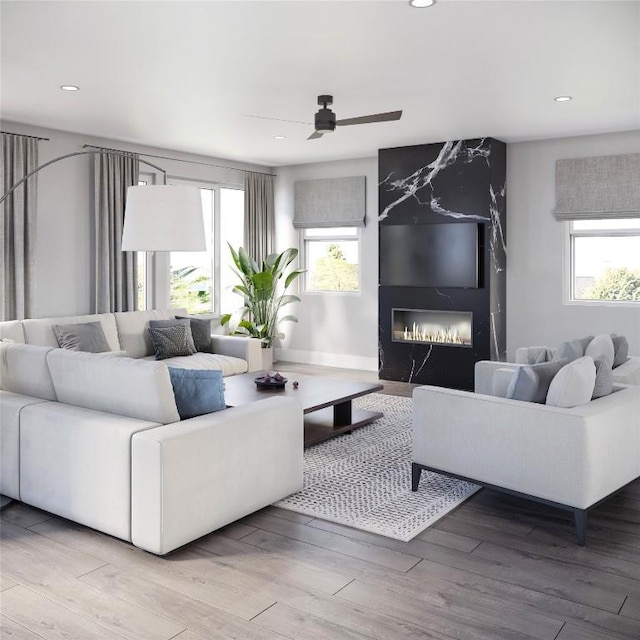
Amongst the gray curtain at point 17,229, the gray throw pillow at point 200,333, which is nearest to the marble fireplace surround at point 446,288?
the gray throw pillow at point 200,333

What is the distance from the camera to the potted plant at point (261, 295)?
805 centimetres

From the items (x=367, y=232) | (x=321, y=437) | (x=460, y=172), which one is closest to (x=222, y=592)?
(x=321, y=437)

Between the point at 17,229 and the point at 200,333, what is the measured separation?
1939 mm

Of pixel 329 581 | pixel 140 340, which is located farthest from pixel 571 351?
pixel 140 340

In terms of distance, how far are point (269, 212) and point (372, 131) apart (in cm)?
262

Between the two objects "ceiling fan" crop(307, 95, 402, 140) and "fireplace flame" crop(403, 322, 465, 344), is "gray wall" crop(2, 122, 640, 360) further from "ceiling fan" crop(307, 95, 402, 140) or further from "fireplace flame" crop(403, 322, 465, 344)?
"ceiling fan" crop(307, 95, 402, 140)

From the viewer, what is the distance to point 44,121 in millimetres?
5875

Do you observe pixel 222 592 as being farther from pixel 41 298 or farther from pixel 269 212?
pixel 269 212

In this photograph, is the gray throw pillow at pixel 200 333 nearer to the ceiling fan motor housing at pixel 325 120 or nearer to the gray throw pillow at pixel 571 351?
the ceiling fan motor housing at pixel 325 120

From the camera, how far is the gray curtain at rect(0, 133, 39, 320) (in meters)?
5.80

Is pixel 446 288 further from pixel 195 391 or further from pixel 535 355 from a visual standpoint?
pixel 195 391

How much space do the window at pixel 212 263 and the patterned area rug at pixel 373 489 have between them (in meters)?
3.40

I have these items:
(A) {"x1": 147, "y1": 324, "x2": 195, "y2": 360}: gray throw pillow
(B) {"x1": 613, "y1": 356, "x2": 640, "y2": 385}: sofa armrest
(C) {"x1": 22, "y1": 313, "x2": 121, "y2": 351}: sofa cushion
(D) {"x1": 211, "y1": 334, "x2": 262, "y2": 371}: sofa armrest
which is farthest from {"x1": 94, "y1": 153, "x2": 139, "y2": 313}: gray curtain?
(B) {"x1": 613, "y1": 356, "x2": 640, "y2": 385}: sofa armrest

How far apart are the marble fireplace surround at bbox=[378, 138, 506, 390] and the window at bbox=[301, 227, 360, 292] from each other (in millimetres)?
844
